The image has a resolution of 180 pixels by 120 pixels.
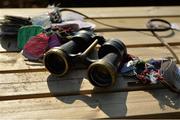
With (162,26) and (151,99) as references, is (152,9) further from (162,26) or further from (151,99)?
(151,99)

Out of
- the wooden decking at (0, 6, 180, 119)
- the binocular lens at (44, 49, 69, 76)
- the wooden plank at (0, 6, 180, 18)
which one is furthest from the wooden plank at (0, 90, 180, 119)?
the wooden plank at (0, 6, 180, 18)

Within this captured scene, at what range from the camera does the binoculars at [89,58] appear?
166cm

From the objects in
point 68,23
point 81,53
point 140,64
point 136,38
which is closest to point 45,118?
point 81,53

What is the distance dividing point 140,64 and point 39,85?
0.44 m

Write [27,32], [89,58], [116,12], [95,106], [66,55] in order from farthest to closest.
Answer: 1. [116,12]
2. [27,32]
3. [89,58]
4. [66,55]
5. [95,106]

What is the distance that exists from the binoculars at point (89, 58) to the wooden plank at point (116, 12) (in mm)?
674

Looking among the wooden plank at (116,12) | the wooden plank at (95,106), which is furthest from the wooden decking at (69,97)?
the wooden plank at (116,12)

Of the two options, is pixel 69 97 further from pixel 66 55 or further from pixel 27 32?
pixel 27 32

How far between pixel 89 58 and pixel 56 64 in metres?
0.16

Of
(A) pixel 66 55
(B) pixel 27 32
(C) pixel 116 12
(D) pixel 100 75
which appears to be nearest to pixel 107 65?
(D) pixel 100 75

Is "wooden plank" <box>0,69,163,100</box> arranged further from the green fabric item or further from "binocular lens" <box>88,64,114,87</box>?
the green fabric item

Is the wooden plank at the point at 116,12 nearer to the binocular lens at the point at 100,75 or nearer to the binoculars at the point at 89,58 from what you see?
the binoculars at the point at 89,58

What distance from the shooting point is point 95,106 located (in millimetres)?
1617

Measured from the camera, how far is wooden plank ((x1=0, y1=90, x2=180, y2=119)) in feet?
5.08
